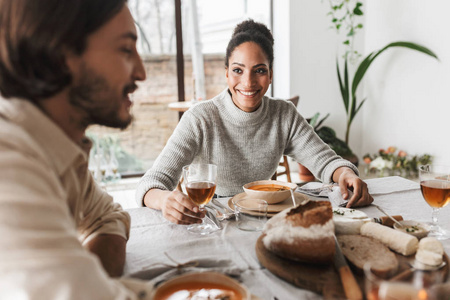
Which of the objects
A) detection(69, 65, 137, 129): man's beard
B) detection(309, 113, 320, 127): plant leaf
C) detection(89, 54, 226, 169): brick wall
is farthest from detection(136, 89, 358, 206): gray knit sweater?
detection(89, 54, 226, 169): brick wall

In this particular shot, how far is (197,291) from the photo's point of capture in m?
0.72

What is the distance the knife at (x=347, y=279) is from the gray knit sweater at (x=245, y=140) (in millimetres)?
868

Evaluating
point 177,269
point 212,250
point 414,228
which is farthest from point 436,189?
point 177,269

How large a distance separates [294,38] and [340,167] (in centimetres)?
301

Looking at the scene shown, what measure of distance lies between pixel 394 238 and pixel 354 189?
426 millimetres

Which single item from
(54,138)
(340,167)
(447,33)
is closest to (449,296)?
(54,138)

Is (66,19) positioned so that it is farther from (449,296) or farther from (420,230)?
(420,230)

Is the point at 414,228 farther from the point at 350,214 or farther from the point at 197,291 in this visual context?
the point at 197,291

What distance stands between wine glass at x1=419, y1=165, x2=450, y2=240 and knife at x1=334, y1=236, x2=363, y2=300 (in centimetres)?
37

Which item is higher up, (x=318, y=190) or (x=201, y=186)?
(x=201, y=186)

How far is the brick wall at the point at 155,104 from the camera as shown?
4.50m

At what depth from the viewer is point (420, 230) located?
104 centimetres

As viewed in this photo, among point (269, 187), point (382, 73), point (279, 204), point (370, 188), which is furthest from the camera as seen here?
point (382, 73)

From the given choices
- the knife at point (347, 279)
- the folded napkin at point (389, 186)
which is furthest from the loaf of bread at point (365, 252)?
the folded napkin at point (389, 186)
